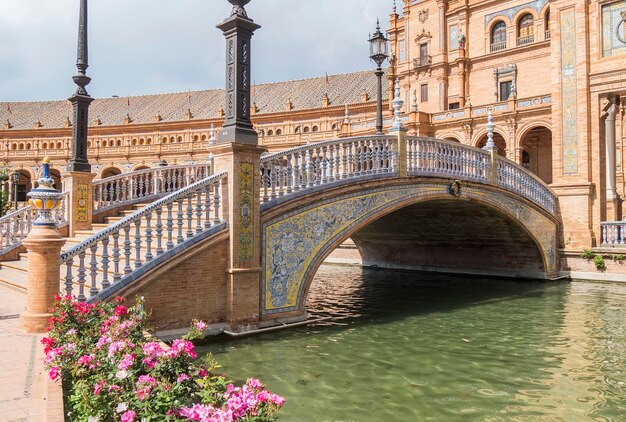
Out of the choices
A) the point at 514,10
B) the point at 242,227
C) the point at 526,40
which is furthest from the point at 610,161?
the point at 514,10

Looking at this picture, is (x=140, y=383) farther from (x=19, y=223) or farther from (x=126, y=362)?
(x=19, y=223)

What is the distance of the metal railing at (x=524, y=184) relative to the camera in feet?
57.0

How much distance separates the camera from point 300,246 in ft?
36.2

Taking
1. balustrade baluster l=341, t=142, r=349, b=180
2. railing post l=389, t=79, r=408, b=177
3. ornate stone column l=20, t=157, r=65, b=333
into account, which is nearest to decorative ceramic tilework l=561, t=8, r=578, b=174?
railing post l=389, t=79, r=408, b=177

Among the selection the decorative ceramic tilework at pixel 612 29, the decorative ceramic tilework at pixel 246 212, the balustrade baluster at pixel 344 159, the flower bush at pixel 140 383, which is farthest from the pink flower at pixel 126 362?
the decorative ceramic tilework at pixel 612 29

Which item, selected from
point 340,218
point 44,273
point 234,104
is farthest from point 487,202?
point 44,273

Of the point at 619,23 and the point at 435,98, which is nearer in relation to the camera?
the point at 619,23

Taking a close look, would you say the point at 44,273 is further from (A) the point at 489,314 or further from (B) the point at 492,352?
(A) the point at 489,314

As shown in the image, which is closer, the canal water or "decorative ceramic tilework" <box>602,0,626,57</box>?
the canal water

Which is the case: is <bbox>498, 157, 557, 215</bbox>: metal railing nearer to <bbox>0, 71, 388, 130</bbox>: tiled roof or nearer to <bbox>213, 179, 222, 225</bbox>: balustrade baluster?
<bbox>213, 179, 222, 225</bbox>: balustrade baluster

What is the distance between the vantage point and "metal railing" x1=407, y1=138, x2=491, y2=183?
13.9m

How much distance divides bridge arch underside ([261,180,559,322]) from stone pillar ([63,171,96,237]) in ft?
18.2

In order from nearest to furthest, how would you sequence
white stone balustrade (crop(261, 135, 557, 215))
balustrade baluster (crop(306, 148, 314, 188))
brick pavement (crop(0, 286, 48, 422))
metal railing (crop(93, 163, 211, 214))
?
brick pavement (crop(0, 286, 48, 422))
white stone balustrade (crop(261, 135, 557, 215))
balustrade baluster (crop(306, 148, 314, 188))
metal railing (crop(93, 163, 211, 214))

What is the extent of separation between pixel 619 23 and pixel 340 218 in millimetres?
15234
